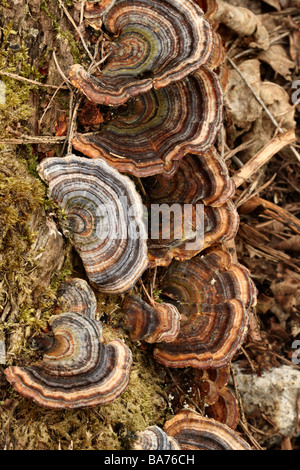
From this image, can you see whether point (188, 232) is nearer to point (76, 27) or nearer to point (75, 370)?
point (75, 370)

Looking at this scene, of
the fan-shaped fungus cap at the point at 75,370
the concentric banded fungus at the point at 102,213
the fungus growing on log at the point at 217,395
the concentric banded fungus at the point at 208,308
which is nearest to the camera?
the fan-shaped fungus cap at the point at 75,370

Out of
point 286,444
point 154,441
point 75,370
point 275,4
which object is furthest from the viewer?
point 275,4

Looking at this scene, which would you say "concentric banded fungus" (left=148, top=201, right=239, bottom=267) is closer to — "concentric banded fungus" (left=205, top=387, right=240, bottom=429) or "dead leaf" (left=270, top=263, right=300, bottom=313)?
"concentric banded fungus" (left=205, top=387, right=240, bottom=429)

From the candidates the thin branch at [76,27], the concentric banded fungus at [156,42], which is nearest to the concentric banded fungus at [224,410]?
the concentric banded fungus at [156,42]

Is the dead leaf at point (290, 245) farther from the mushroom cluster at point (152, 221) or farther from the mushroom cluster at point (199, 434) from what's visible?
the mushroom cluster at point (199, 434)

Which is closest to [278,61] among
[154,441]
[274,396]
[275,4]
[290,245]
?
[275,4]
